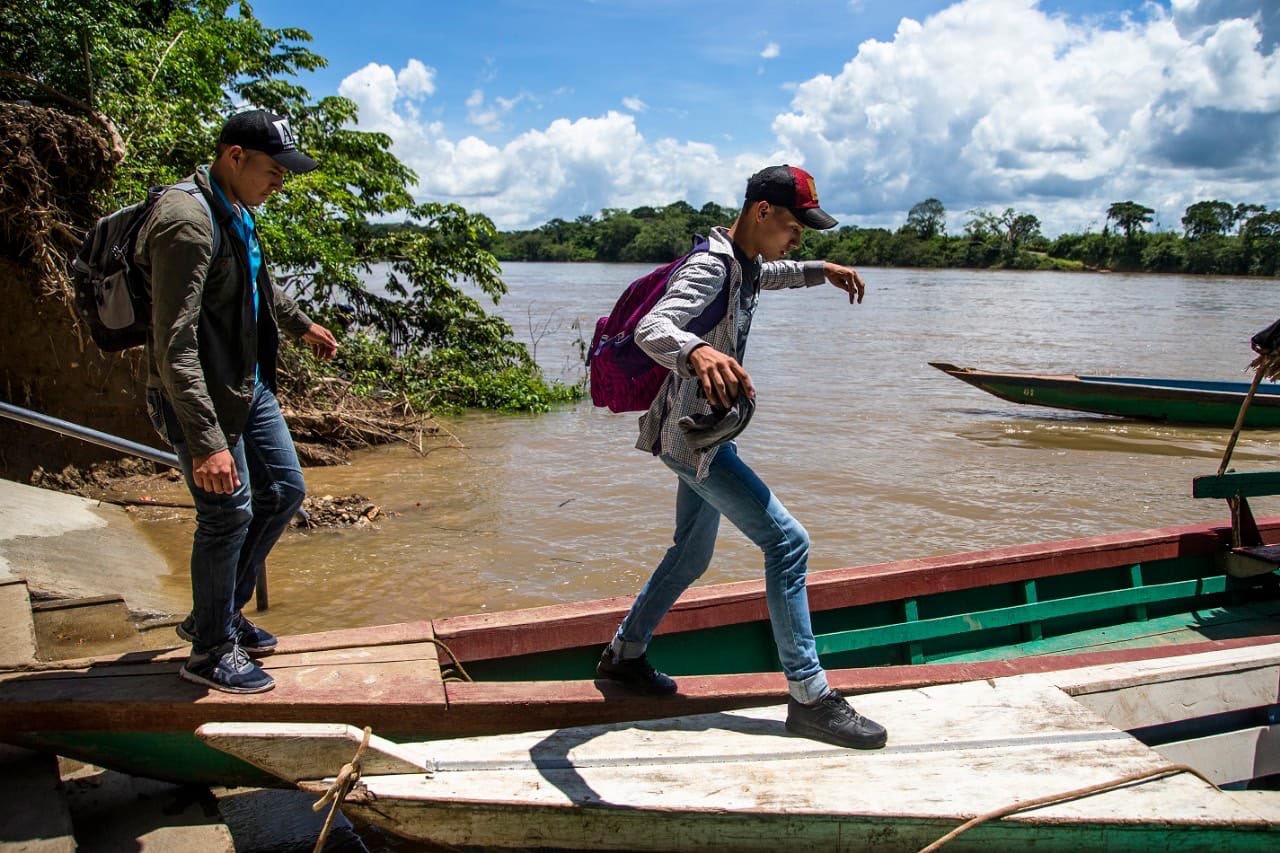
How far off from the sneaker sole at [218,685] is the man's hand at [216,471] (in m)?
0.59

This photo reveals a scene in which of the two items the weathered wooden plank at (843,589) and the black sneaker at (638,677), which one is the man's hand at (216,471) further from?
the black sneaker at (638,677)

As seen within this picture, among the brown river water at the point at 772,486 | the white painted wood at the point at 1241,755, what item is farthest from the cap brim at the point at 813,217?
the brown river water at the point at 772,486

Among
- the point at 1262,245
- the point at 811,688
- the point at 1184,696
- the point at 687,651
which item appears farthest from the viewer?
the point at 1262,245

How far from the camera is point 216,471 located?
2.46 meters

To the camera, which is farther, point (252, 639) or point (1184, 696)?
point (1184, 696)

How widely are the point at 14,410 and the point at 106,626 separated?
1041 mm

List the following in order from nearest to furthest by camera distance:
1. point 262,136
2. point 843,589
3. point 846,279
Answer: point 262,136
point 846,279
point 843,589

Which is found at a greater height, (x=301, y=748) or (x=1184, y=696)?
(x=301, y=748)

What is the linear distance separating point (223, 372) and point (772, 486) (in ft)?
24.1

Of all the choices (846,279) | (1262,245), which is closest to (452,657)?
(846,279)

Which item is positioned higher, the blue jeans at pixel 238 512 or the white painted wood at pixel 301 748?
the blue jeans at pixel 238 512

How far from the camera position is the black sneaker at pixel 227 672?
2.67 m

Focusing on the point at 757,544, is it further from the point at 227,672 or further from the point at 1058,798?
the point at 227,672

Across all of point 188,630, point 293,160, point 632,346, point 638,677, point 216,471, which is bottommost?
point 638,677
